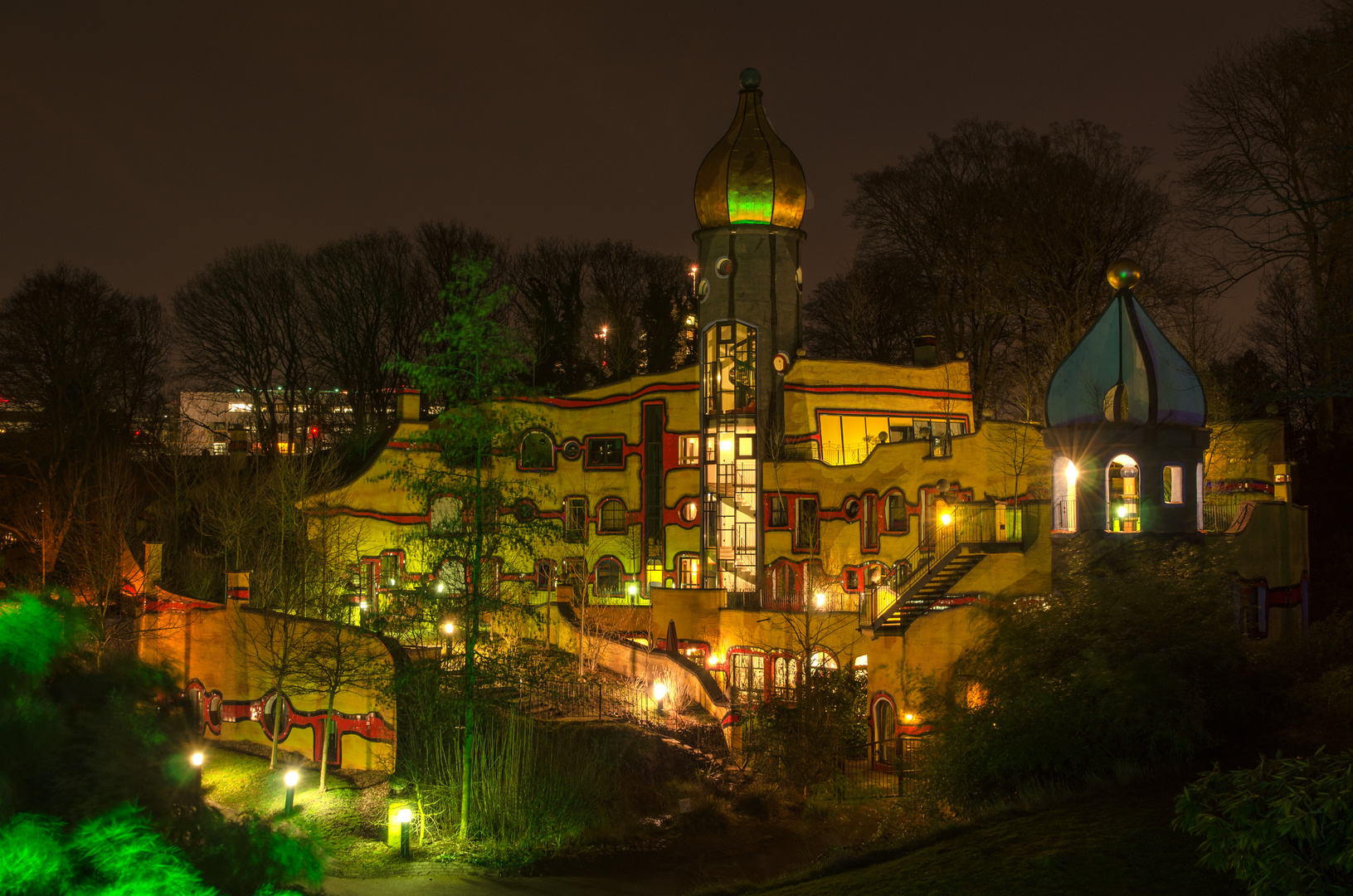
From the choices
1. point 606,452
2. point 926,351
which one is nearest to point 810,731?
point 606,452

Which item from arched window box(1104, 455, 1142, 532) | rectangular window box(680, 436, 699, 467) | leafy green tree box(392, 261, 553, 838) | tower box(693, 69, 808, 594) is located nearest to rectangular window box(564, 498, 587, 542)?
rectangular window box(680, 436, 699, 467)

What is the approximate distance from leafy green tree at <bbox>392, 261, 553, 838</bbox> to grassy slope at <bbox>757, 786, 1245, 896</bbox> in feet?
21.3

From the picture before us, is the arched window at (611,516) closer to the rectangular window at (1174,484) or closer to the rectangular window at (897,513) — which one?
the rectangular window at (897,513)

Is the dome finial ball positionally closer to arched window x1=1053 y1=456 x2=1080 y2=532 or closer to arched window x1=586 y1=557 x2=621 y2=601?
arched window x1=1053 y1=456 x2=1080 y2=532

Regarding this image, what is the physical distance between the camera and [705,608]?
91.0 ft

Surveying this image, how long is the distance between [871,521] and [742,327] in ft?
22.6

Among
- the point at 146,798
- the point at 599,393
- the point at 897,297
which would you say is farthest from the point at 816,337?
the point at 146,798

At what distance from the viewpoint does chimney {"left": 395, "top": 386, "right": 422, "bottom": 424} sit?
1409 inches

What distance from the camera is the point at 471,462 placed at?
16797 millimetres

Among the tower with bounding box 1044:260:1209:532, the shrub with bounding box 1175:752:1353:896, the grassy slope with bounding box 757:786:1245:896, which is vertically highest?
the tower with bounding box 1044:260:1209:532

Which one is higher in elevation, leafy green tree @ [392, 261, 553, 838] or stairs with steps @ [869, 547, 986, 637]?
leafy green tree @ [392, 261, 553, 838]

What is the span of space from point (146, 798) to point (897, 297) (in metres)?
42.9

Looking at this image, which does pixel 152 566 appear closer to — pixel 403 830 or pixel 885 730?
pixel 403 830

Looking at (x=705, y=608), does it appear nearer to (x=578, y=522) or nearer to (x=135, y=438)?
(x=578, y=522)
